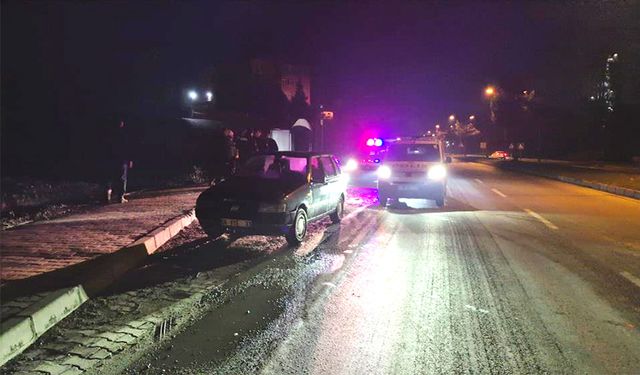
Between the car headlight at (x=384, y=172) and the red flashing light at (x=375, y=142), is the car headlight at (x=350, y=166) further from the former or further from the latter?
the car headlight at (x=384, y=172)

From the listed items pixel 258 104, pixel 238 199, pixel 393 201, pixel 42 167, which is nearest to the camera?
pixel 238 199

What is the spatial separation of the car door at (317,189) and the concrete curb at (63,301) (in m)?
2.86

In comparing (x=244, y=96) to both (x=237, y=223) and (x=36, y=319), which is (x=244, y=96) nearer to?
(x=237, y=223)

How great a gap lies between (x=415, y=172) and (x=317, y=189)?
5117mm

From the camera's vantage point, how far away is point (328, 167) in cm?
1067

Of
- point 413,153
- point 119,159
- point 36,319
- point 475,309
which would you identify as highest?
point 119,159

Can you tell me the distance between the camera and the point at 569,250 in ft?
27.5

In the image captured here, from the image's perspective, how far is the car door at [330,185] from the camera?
1014 centimetres

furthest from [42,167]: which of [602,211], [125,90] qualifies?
[602,211]

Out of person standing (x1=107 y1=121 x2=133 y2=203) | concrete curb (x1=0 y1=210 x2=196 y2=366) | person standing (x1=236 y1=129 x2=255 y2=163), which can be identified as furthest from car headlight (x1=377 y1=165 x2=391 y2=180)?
concrete curb (x1=0 y1=210 x2=196 y2=366)

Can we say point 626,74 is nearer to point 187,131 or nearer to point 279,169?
point 187,131

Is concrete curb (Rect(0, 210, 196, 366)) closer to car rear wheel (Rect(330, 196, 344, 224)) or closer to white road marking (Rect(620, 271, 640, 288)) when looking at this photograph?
car rear wheel (Rect(330, 196, 344, 224))

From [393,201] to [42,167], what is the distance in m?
11.5

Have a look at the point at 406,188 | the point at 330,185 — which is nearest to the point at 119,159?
the point at 330,185
